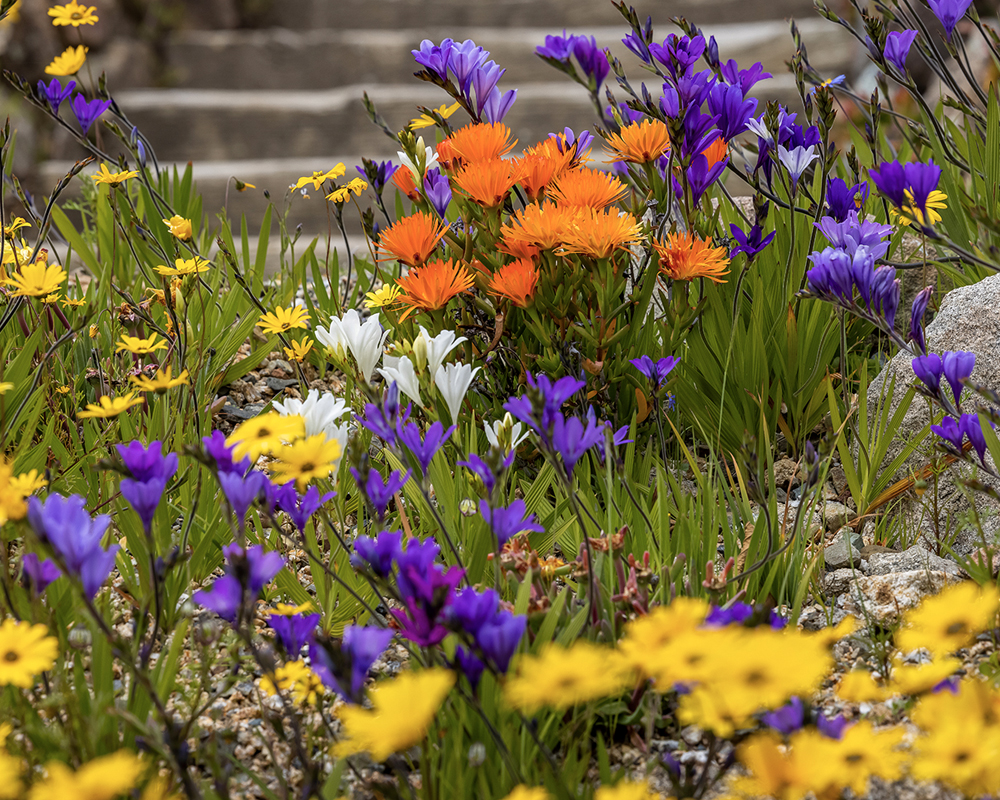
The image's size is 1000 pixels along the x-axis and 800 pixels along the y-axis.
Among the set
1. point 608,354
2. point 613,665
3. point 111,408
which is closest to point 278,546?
point 111,408

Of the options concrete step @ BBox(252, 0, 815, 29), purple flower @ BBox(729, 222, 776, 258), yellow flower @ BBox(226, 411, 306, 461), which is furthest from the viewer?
concrete step @ BBox(252, 0, 815, 29)

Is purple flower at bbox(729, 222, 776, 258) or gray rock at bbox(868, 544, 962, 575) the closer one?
gray rock at bbox(868, 544, 962, 575)

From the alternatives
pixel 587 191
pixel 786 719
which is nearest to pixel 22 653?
pixel 786 719

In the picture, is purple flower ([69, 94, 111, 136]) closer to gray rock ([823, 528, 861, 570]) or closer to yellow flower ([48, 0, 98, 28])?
yellow flower ([48, 0, 98, 28])

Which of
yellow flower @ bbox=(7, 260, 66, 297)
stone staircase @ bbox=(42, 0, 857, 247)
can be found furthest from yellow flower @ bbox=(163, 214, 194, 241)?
stone staircase @ bbox=(42, 0, 857, 247)

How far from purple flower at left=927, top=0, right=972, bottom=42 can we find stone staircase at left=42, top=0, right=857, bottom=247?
131 inches

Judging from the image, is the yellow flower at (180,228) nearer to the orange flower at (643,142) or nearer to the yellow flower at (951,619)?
the orange flower at (643,142)

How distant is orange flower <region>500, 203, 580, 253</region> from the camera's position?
4.78 feet

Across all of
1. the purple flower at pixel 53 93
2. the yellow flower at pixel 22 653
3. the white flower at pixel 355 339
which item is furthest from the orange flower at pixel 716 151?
the purple flower at pixel 53 93

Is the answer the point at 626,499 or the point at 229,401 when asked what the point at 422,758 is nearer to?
the point at 626,499

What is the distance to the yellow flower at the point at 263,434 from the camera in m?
1.02

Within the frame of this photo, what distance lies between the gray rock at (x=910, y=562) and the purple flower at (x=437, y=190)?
42.9 inches

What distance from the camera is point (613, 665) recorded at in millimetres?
794

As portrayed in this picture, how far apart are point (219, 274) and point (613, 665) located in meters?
1.88
